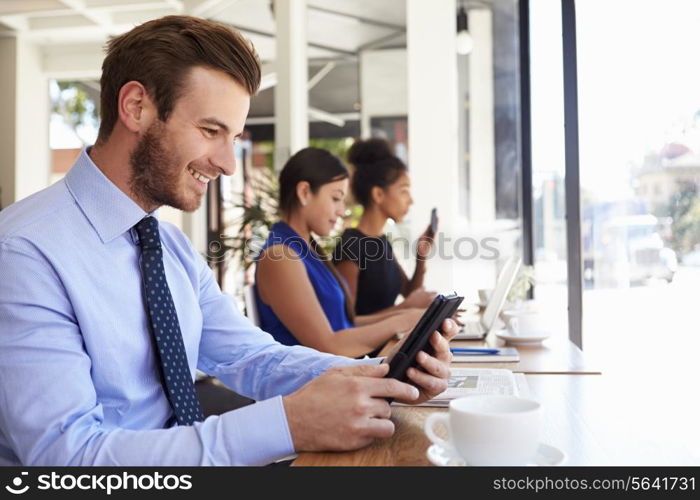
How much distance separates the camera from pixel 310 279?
8.57 ft

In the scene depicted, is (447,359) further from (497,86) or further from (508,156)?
(497,86)

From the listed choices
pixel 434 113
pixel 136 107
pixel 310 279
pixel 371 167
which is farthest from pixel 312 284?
pixel 434 113

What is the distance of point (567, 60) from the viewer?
10.8 ft

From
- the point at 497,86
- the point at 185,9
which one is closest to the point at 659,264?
the point at 497,86

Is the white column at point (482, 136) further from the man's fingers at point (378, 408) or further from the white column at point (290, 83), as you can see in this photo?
the man's fingers at point (378, 408)

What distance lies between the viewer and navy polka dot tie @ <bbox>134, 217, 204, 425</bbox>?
1215 mm

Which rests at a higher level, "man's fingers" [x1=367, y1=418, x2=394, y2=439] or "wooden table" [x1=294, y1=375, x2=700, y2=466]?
"man's fingers" [x1=367, y1=418, x2=394, y2=439]

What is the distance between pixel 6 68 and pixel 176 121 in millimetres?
7084

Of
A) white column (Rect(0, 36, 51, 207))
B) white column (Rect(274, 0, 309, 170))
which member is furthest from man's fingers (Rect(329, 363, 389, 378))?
white column (Rect(0, 36, 51, 207))

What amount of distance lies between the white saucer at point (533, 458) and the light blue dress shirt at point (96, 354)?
21cm

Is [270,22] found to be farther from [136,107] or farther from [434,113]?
[136,107]

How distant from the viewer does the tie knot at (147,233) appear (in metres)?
1.27
